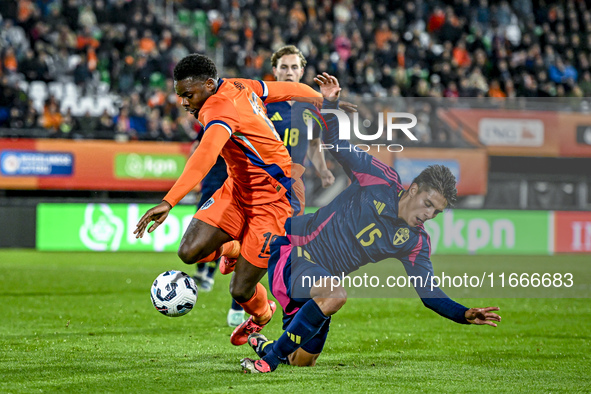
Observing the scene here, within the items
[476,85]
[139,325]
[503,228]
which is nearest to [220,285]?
[139,325]

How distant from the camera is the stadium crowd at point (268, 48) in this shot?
15680 millimetres

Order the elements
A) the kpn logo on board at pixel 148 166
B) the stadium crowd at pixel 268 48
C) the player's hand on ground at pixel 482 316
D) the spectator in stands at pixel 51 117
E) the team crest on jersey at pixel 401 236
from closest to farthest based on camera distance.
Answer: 1. the player's hand on ground at pixel 482 316
2. the team crest on jersey at pixel 401 236
3. the kpn logo on board at pixel 148 166
4. the spectator in stands at pixel 51 117
5. the stadium crowd at pixel 268 48

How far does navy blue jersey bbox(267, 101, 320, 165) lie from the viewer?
20.4ft

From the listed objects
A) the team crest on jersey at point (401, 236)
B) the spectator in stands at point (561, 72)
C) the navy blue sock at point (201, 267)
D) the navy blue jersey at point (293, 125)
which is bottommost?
the navy blue sock at point (201, 267)

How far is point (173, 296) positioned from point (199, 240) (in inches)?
17.0

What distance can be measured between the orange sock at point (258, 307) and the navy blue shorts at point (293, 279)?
0.90 ft

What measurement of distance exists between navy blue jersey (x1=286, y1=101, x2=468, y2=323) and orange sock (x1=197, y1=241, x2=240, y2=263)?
69cm

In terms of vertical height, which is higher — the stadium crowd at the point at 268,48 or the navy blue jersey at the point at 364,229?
the stadium crowd at the point at 268,48

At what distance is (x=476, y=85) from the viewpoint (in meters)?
18.4

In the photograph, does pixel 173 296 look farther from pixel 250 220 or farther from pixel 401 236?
pixel 401 236

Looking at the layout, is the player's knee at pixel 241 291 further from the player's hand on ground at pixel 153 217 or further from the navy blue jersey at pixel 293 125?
the navy blue jersey at pixel 293 125

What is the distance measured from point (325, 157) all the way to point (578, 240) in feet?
35.9

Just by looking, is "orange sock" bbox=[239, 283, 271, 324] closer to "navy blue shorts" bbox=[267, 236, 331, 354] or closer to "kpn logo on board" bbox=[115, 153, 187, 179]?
"navy blue shorts" bbox=[267, 236, 331, 354]

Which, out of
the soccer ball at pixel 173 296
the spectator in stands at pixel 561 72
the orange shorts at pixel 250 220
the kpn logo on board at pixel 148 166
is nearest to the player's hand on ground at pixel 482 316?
the orange shorts at pixel 250 220
